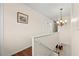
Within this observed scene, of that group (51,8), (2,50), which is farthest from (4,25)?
(51,8)

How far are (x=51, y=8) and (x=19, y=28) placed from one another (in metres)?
0.56

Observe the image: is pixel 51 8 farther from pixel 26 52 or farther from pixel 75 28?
pixel 26 52

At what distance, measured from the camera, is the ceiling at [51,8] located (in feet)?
→ 4.63

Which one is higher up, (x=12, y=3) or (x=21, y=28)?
(x=12, y=3)

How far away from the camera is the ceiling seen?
141 cm

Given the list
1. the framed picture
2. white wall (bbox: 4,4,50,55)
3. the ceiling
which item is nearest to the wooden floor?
white wall (bbox: 4,4,50,55)

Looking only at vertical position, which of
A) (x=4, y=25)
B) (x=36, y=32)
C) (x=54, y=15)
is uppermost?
(x=54, y=15)

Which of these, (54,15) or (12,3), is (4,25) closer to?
(12,3)

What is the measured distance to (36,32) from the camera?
1.43 metres

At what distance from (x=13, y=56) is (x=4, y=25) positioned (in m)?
0.45

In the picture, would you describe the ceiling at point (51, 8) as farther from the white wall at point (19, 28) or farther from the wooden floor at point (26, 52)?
the wooden floor at point (26, 52)

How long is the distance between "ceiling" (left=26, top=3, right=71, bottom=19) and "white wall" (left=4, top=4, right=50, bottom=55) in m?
0.06

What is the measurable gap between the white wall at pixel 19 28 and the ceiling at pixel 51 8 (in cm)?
6

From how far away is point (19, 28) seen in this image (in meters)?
1.39
